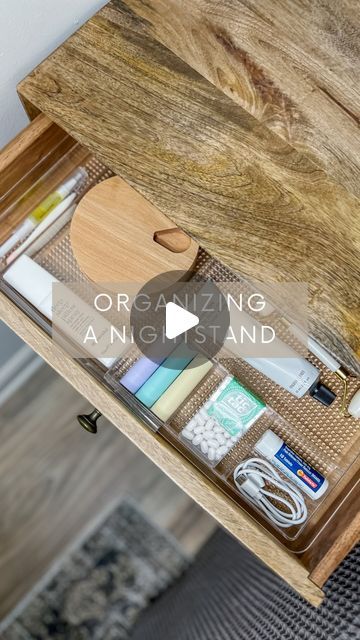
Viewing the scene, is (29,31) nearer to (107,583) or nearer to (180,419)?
(180,419)

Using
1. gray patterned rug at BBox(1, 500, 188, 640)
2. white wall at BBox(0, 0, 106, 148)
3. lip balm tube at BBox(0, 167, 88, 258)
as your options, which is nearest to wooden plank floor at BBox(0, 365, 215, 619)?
gray patterned rug at BBox(1, 500, 188, 640)

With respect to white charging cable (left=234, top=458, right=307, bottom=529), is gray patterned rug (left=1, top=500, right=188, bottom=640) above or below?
below

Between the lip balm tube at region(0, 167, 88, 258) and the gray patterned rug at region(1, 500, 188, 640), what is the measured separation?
0.78 metres

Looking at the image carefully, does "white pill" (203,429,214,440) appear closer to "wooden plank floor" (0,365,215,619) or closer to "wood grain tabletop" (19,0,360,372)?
"wood grain tabletop" (19,0,360,372)

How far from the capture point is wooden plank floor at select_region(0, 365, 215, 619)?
141 centimetres

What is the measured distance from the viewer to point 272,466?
0.81 m

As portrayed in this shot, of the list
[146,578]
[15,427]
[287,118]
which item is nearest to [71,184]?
[287,118]

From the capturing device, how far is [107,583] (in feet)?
4.58

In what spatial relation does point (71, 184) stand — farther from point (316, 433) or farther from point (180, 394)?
point (316, 433)

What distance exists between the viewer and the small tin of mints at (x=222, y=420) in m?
0.80

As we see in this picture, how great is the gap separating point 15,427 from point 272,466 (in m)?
0.77

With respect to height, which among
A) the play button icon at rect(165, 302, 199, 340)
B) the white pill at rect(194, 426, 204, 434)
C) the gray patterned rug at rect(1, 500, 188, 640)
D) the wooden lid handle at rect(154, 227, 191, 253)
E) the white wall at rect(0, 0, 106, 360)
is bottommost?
the gray patterned rug at rect(1, 500, 188, 640)

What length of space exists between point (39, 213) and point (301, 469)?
0.45m

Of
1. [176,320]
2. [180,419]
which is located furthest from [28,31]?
[180,419]
